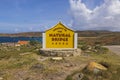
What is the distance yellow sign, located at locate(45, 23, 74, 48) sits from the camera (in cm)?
2506

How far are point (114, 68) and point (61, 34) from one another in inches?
421

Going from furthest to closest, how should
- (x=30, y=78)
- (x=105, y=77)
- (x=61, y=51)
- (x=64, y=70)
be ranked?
(x=61, y=51) < (x=64, y=70) < (x=30, y=78) < (x=105, y=77)

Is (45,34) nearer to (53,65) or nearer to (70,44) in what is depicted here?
(70,44)

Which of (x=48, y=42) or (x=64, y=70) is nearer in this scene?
(x=64, y=70)

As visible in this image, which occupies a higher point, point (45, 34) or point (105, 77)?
point (45, 34)

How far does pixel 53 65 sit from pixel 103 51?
10.6m

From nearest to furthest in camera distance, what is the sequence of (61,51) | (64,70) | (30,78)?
(30,78), (64,70), (61,51)

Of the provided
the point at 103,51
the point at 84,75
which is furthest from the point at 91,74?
the point at 103,51

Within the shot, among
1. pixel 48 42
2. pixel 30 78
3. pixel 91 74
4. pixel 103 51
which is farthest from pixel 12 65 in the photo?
pixel 103 51

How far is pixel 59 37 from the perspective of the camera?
2514 centimetres

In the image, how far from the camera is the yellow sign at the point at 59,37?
2506 centimetres

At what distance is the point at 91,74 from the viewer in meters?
14.5

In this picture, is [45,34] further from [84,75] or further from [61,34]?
[84,75]

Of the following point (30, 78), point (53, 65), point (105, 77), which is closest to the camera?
point (105, 77)
